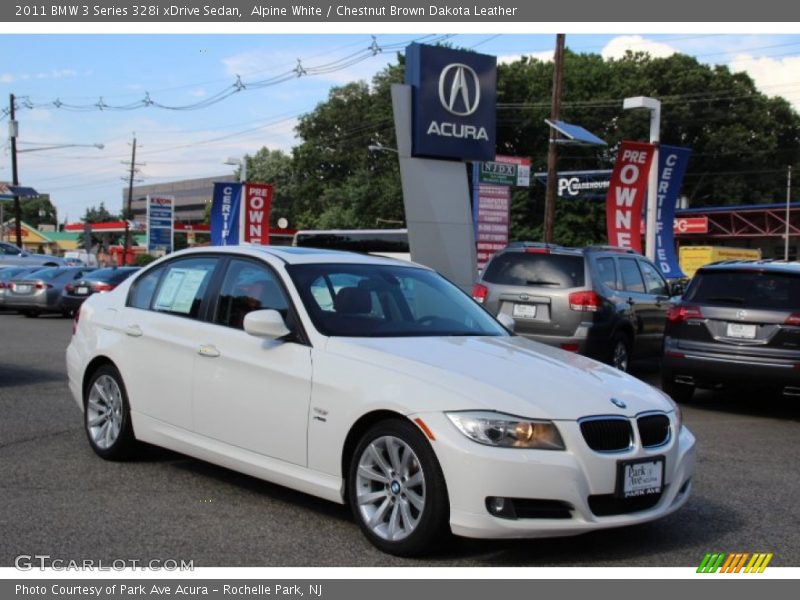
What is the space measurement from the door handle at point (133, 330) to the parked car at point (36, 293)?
18.9m

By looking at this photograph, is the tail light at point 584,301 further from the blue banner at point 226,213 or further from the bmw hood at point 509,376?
the blue banner at point 226,213

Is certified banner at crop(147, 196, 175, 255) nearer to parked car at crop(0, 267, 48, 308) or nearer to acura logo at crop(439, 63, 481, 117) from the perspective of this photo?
parked car at crop(0, 267, 48, 308)

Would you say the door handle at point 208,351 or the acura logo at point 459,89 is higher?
the acura logo at point 459,89

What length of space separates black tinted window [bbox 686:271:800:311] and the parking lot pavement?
231cm


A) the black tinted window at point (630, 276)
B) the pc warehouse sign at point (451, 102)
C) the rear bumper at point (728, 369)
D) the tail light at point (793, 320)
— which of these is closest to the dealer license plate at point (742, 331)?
the rear bumper at point (728, 369)

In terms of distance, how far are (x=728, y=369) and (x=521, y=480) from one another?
20.8 ft

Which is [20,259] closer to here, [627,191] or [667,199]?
[627,191]

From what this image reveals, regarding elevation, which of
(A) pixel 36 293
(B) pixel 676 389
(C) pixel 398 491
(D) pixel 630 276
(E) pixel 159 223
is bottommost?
(A) pixel 36 293

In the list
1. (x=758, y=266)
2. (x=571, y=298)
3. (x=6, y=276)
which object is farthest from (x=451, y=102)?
(x=6, y=276)

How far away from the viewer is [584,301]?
12.2m

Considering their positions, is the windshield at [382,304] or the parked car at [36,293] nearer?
the windshield at [382,304]

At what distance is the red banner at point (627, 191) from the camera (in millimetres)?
22250

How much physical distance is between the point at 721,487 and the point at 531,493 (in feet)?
8.82

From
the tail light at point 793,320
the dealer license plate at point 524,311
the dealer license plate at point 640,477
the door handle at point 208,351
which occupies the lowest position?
the dealer license plate at point 640,477
